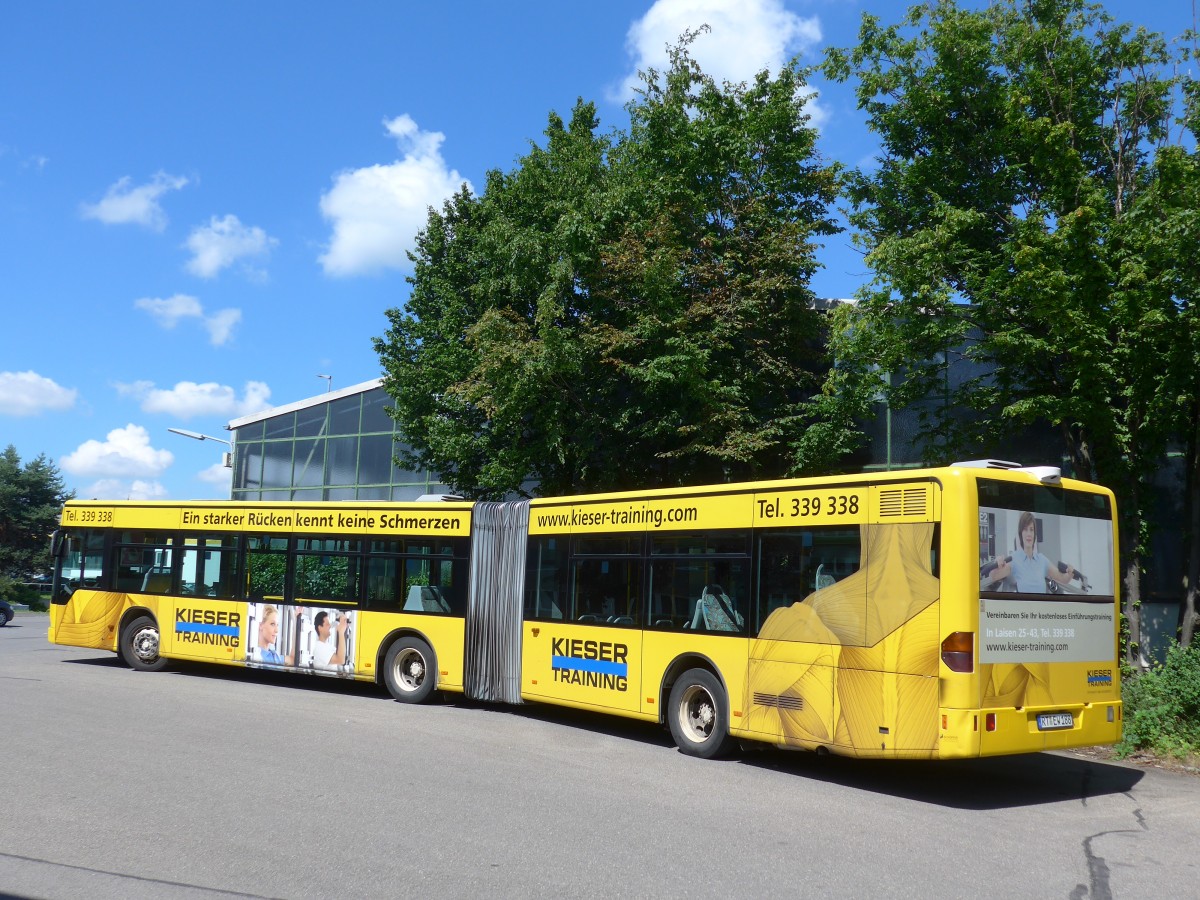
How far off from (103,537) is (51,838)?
12549 mm

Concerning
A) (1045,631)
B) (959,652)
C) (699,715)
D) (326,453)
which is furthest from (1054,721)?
(326,453)

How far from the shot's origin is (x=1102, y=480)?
16.2m

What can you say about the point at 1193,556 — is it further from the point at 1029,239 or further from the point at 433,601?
the point at 433,601

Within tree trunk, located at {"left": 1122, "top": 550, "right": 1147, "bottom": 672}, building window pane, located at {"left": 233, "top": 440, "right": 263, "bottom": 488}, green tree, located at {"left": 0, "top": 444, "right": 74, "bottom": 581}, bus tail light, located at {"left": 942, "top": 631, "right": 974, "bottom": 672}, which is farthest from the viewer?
green tree, located at {"left": 0, "top": 444, "right": 74, "bottom": 581}

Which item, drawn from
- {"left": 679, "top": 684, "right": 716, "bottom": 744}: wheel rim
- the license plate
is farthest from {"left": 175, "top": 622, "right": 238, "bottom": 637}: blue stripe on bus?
A: the license plate

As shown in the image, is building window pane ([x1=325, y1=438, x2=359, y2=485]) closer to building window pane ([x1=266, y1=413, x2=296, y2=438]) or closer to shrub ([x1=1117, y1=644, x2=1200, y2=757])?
building window pane ([x1=266, y1=413, x2=296, y2=438])

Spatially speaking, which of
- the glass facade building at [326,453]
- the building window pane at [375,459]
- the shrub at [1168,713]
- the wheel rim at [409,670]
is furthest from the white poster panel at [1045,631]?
the building window pane at [375,459]

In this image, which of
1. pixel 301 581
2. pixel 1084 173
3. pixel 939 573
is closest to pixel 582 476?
pixel 301 581

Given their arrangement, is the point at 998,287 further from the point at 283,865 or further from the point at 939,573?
the point at 283,865

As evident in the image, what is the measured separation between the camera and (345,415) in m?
32.8

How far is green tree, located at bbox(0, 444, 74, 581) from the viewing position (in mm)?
55562

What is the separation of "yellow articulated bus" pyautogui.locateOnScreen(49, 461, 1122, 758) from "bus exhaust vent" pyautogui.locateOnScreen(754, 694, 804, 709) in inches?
0.9

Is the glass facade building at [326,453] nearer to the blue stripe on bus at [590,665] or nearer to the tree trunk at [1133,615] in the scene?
the blue stripe on bus at [590,665]

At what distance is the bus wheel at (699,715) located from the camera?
11.2 metres
